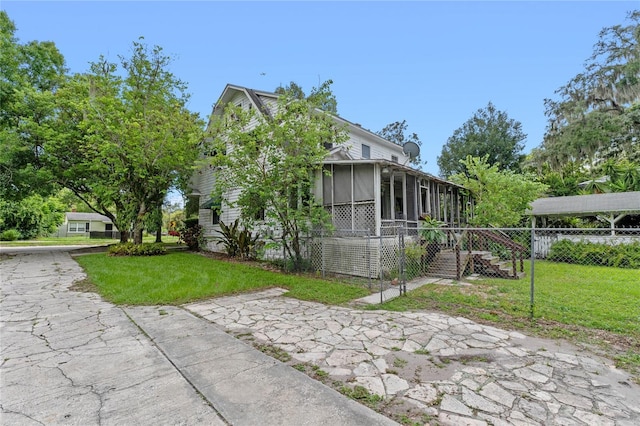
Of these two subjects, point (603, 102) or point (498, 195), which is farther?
point (603, 102)

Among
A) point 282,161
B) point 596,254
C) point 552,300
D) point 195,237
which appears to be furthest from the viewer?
point 195,237

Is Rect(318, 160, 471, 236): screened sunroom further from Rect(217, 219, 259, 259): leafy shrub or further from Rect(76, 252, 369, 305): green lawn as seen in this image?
Rect(217, 219, 259, 259): leafy shrub

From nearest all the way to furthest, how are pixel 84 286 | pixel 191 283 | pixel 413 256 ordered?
pixel 84 286
pixel 191 283
pixel 413 256

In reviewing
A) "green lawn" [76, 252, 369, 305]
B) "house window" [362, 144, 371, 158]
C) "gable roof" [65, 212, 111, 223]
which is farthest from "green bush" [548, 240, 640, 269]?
"gable roof" [65, 212, 111, 223]

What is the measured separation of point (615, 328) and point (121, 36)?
20961mm

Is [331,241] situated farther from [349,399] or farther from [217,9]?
[217,9]

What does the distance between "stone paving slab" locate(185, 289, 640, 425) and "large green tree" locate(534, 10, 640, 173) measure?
20106mm

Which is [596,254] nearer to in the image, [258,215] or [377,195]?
[377,195]

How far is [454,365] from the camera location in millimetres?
3277

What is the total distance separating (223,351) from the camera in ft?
11.7

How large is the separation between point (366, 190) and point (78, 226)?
46435 mm

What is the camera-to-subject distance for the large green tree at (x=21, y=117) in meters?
12.6

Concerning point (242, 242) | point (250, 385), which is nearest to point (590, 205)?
point (242, 242)

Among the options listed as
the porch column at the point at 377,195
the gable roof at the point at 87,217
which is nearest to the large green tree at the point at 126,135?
the porch column at the point at 377,195
